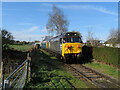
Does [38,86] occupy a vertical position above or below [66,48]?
below

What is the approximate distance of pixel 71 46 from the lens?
1498 centimetres

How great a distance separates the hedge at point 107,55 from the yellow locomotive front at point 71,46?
2358 millimetres

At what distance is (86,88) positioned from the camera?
7.24 meters

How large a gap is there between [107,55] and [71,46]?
3605 millimetres

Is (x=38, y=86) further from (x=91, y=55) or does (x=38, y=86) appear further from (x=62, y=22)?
(x=62, y=22)

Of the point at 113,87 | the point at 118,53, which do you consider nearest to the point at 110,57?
the point at 118,53

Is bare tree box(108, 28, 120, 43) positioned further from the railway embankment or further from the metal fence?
the metal fence

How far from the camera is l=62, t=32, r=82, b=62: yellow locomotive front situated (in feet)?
48.8

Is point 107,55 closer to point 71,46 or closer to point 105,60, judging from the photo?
point 105,60

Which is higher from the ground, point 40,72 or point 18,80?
point 18,80

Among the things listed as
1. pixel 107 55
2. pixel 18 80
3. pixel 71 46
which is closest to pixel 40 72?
pixel 18 80

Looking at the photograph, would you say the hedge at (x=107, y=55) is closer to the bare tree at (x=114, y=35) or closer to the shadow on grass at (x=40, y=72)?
the shadow on grass at (x=40, y=72)

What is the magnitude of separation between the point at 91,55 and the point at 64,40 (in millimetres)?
5242

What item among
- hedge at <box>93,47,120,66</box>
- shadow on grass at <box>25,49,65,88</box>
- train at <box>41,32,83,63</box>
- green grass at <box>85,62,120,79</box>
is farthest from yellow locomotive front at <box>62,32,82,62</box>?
green grass at <box>85,62,120,79</box>
